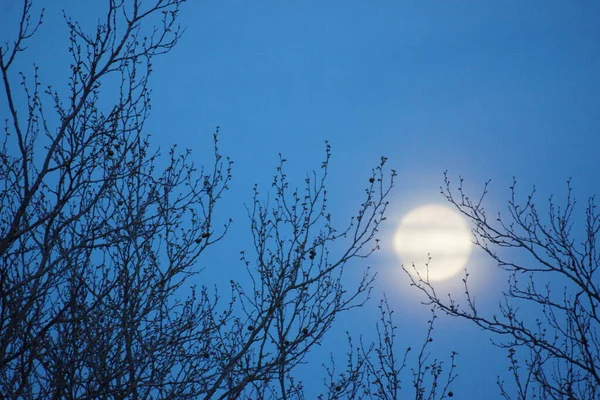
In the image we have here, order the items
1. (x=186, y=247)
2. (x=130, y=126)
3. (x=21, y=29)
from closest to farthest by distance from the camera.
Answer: (x=21, y=29) < (x=130, y=126) < (x=186, y=247)

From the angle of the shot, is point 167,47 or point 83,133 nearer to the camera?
point 83,133

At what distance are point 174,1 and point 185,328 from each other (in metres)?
2.67

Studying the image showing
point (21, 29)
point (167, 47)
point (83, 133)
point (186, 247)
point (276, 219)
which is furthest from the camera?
point (276, 219)

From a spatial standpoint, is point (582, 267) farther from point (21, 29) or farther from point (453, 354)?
point (21, 29)

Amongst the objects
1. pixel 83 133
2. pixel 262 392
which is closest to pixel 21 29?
pixel 83 133

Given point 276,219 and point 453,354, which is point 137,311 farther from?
point 453,354

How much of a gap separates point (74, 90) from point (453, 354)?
545cm

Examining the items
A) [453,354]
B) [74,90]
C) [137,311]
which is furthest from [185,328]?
[453,354]

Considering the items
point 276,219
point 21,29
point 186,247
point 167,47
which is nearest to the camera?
point 21,29

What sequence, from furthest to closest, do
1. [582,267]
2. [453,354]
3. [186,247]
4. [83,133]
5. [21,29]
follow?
[453,354], [582,267], [186,247], [83,133], [21,29]

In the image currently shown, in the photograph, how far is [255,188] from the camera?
19.2 feet

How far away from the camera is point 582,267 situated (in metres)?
5.12

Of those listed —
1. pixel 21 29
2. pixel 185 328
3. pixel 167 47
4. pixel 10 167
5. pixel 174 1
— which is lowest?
pixel 185 328

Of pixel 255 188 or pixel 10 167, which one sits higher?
pixel 255 188
